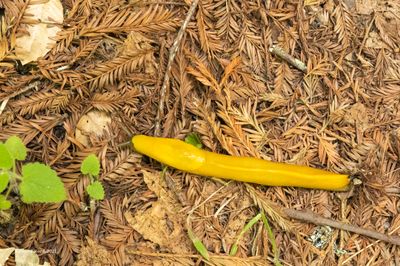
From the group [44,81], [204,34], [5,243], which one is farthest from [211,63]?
[5,243]

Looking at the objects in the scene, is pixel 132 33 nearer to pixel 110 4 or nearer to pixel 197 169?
pixel 110 4

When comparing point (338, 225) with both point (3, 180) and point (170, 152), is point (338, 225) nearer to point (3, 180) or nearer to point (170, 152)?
point (170, 152)

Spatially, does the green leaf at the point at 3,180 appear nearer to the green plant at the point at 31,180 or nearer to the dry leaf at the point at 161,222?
the green plant at the point at 31,180

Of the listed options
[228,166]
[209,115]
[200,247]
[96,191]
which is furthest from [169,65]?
[200,247]

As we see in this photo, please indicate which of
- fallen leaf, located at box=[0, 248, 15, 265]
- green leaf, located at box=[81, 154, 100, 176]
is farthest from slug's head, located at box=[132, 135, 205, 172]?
fallen leaf, located at box=[0, 248, 15, 265]

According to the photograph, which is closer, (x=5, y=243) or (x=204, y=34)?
(x=5, y=243)

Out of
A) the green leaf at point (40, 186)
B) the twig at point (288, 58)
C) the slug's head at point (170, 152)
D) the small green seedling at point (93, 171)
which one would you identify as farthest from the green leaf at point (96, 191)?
the twig at point (288, 58)
